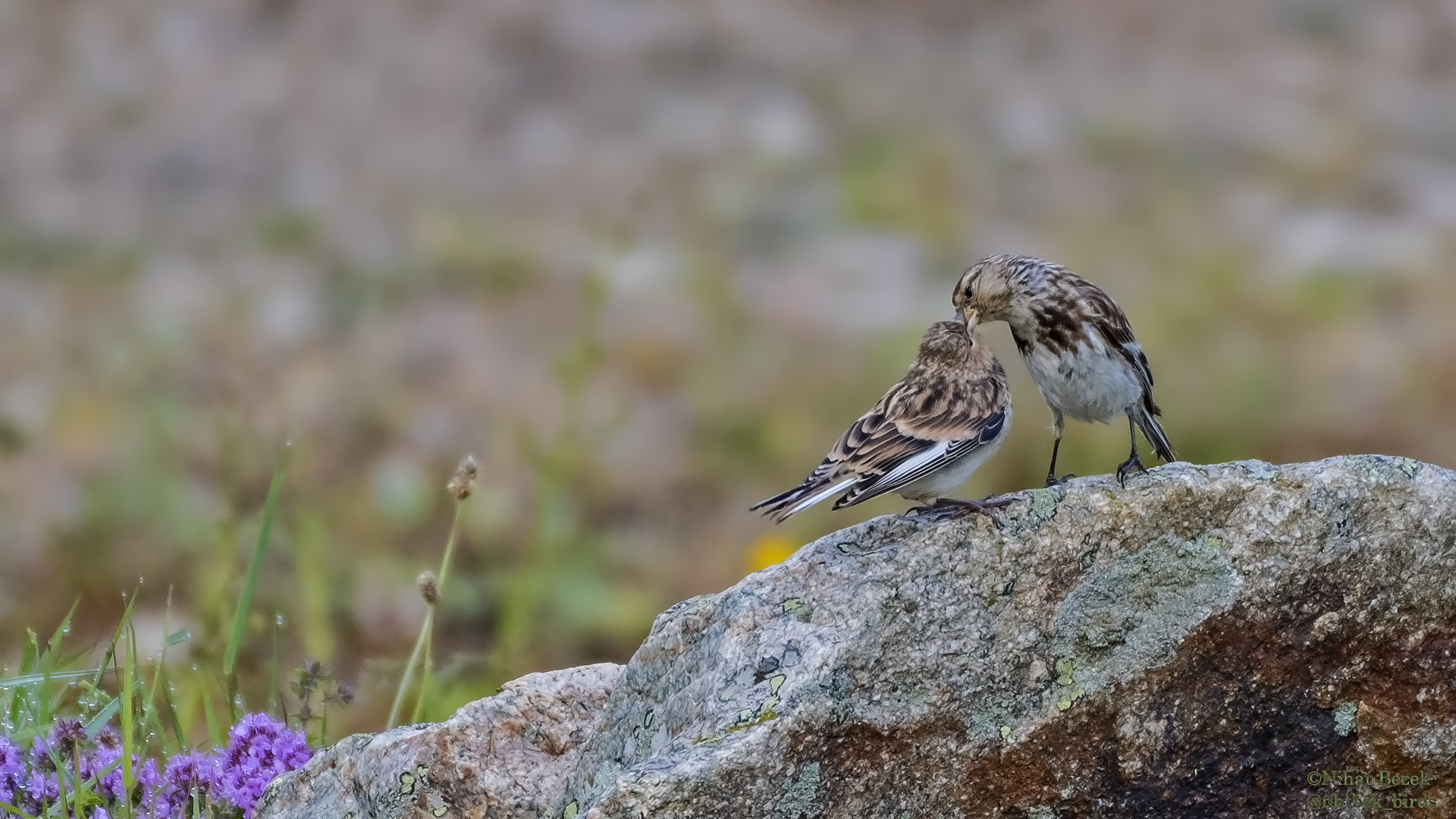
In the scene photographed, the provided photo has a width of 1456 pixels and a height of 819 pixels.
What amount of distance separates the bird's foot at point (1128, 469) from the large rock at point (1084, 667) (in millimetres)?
101

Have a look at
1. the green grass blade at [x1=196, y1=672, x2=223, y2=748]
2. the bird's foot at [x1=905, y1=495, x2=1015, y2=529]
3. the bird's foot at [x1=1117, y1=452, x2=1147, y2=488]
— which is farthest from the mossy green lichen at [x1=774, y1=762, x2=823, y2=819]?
the green grass blade at [x1=196, y1=672, x2=223, y2=748]

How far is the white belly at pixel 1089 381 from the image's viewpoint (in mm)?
5699

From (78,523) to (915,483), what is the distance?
5.04 meters

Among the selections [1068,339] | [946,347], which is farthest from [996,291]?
[946,347]

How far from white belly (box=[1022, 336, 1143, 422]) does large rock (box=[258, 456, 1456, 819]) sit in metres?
1.26

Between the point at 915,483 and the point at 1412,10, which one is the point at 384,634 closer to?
the point at 915,483

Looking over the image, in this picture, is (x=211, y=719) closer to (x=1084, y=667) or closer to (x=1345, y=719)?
(x=1084, y=667)

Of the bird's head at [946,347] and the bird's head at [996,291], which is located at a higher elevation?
the bird's head at [996,291]

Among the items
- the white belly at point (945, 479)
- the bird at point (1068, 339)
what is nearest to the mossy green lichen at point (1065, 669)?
the white belly at point (945, 479)

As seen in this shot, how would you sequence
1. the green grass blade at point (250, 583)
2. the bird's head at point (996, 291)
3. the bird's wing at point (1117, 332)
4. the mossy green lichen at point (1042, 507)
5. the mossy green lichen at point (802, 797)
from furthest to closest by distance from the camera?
1. the bird's head at point (996, 291)
2. the bird's wing at point (1117, 332)
3. the green grass blade at point (250, 583)
4. the mossy green lichen at point (1042, 507)
5. the mossy green lichen at point (802, 797)

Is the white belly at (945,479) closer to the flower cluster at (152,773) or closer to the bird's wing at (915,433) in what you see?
the bird's wing at (915,433)

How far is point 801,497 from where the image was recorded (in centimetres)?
468

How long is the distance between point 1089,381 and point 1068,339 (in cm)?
15

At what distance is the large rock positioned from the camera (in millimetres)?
4004
